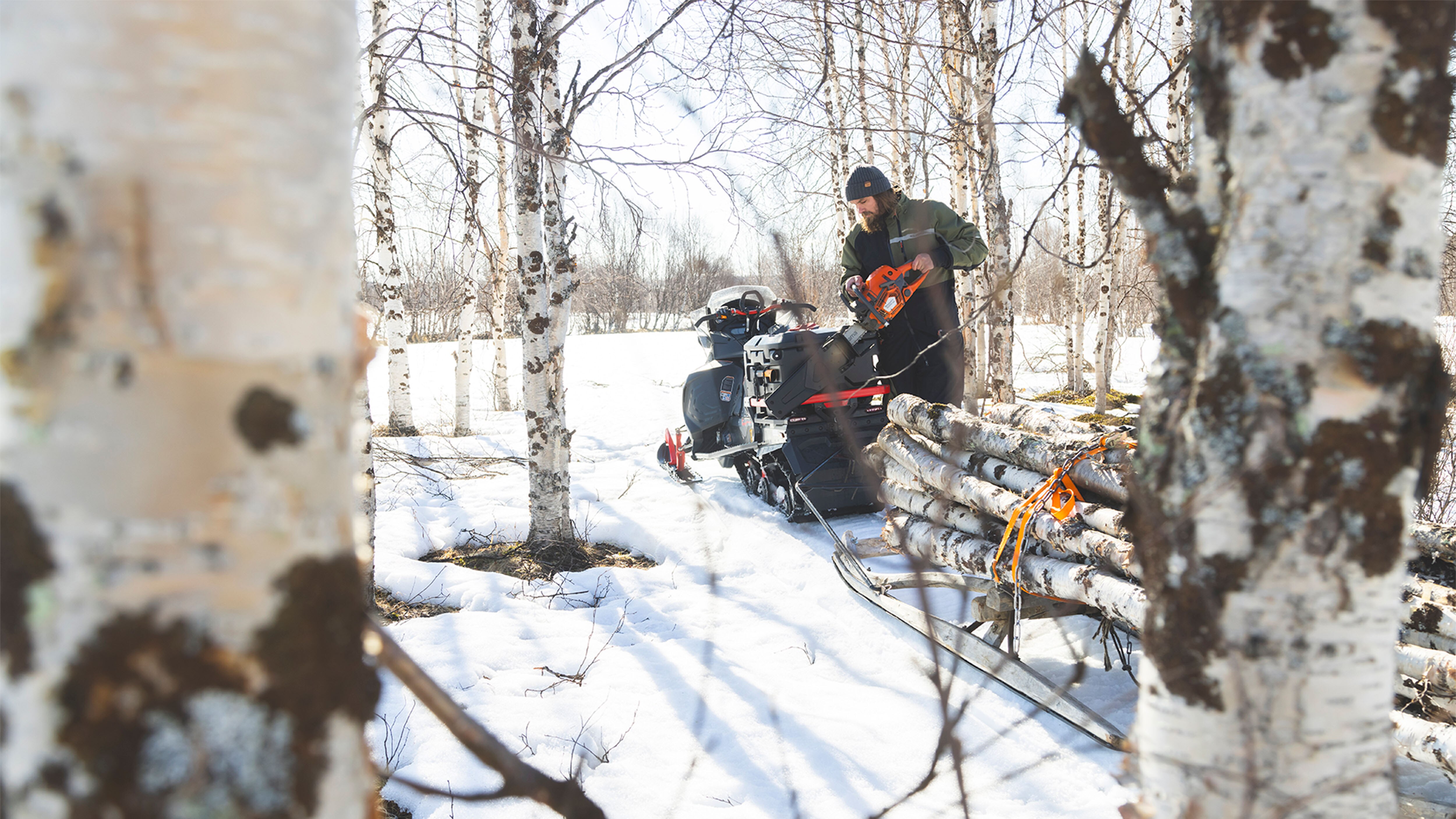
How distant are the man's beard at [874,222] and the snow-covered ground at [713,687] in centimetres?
A: 197

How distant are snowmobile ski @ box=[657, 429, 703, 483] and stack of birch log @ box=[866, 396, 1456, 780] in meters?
2.22

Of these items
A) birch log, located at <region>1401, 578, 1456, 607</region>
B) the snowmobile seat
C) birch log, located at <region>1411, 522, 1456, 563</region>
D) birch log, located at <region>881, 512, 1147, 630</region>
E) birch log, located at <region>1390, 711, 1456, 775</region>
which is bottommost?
birch log, located at <region>1390, 711, 1456, 775</region>

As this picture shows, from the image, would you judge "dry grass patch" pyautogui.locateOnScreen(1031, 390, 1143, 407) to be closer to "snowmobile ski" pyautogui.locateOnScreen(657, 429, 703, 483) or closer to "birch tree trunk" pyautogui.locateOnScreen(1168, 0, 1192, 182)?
"birch tree trunk" pyautogui.locateOnScreen(1168, 0, 1192, 182)

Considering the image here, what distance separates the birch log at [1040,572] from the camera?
272 cm

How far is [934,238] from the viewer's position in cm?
520

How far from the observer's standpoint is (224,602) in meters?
0.50

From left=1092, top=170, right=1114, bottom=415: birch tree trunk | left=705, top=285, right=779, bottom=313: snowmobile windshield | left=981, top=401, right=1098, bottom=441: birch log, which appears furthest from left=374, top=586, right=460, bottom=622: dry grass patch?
left=1092, top=170, right=1114, bottom=415: birch tree trunk

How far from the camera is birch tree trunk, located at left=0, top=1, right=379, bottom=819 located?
0.45 meters

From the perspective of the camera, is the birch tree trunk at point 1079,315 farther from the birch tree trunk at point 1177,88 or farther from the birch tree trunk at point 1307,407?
the birch tree trunk at point 1307,407

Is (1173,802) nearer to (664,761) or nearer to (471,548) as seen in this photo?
(664,761)

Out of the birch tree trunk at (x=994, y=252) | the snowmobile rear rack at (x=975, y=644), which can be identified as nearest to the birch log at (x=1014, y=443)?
the snowmobile rear rack at (x=975, y=644)

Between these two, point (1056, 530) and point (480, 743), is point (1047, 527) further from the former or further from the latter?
point (480, 743)

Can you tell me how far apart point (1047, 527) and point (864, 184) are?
2.83 metres

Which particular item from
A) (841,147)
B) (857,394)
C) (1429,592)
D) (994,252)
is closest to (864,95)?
(841,147)
